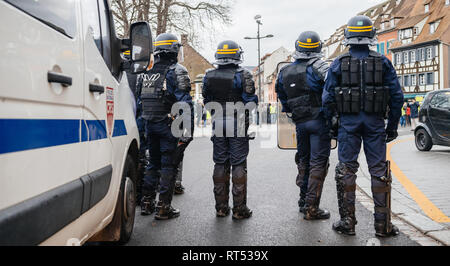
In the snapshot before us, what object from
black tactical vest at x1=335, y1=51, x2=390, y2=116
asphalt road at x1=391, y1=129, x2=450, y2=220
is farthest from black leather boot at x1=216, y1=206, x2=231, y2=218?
asphalt road at x1=391, y1=129, x2=450, y2=220

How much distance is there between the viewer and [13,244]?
1.63 m

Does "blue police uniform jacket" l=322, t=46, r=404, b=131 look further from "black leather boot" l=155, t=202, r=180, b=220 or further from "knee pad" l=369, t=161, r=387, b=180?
"black leather boot" l=155, t=202, r=180, b=220

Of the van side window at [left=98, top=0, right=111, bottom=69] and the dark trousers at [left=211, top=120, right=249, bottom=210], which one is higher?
the van side window at [left=98, top=0, right=111, bottom=69]

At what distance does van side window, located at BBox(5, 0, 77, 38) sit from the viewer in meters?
1.85

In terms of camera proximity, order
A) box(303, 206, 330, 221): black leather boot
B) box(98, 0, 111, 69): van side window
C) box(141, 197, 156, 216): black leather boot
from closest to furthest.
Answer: box(98, 0, 111, 69): van side window, box(303, 206, 330, 221): black leather boot, box(141, 197, 156, 216): black leather boot

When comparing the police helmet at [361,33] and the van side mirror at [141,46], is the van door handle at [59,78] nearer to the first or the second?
the van side mirror at [141,46]

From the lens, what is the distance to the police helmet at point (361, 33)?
421 cm

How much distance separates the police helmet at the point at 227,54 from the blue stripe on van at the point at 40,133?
2.63 m

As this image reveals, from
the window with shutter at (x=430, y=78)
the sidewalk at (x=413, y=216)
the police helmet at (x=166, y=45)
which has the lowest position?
the sidewalk at (x=413, y=216)

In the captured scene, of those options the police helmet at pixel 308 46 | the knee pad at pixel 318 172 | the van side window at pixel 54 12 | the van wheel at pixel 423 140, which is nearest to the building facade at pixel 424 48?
the van wheel at pixel 423 140

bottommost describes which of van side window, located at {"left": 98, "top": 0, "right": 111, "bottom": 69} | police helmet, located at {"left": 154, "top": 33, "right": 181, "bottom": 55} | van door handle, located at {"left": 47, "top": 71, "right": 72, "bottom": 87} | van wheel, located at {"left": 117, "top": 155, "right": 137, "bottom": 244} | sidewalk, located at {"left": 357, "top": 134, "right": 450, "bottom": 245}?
sidewalk, located at {"left": 357, "top": 134, "right": 450, "bottom": 245}

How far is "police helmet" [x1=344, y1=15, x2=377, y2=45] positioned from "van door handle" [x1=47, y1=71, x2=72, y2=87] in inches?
114
